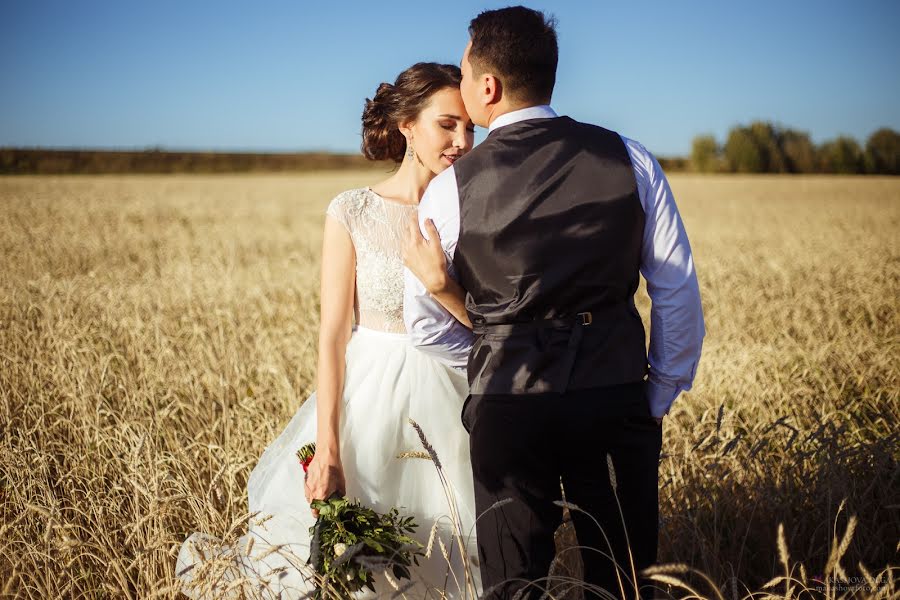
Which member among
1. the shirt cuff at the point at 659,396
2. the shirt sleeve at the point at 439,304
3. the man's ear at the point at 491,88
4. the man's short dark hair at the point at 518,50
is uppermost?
the man's short dark hair at the point at 518,50

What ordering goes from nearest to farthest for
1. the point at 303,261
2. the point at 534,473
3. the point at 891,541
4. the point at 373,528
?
1. the point at 534,473
2. the point at 373,528
3. the point at 891,541
4. the point at 303,261

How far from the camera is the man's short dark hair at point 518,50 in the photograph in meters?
1.73

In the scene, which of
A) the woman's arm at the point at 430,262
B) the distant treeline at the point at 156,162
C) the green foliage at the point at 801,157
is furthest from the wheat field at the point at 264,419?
the green foliage at the point at 801,157

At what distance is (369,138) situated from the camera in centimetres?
271

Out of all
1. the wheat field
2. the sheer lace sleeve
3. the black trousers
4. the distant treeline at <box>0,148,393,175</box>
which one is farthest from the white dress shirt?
the distant treeline at <box>0,148,393,175</box>

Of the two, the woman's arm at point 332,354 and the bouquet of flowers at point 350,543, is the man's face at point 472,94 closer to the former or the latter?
the woman's arm at point 332,354

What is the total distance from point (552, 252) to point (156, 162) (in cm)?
8289

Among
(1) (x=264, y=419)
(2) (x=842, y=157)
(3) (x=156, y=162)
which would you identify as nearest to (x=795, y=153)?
(2) (x=842, y=157)

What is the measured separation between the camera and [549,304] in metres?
1.68

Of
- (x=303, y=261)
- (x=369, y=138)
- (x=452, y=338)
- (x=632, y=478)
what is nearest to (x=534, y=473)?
(x=632, y=478)

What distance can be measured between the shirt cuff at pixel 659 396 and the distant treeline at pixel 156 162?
6742cm

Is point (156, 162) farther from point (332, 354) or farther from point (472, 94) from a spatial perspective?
point (472, 94)

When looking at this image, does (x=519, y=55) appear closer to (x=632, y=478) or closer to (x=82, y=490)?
(x=632, y=478)

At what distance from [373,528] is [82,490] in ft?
6.42
